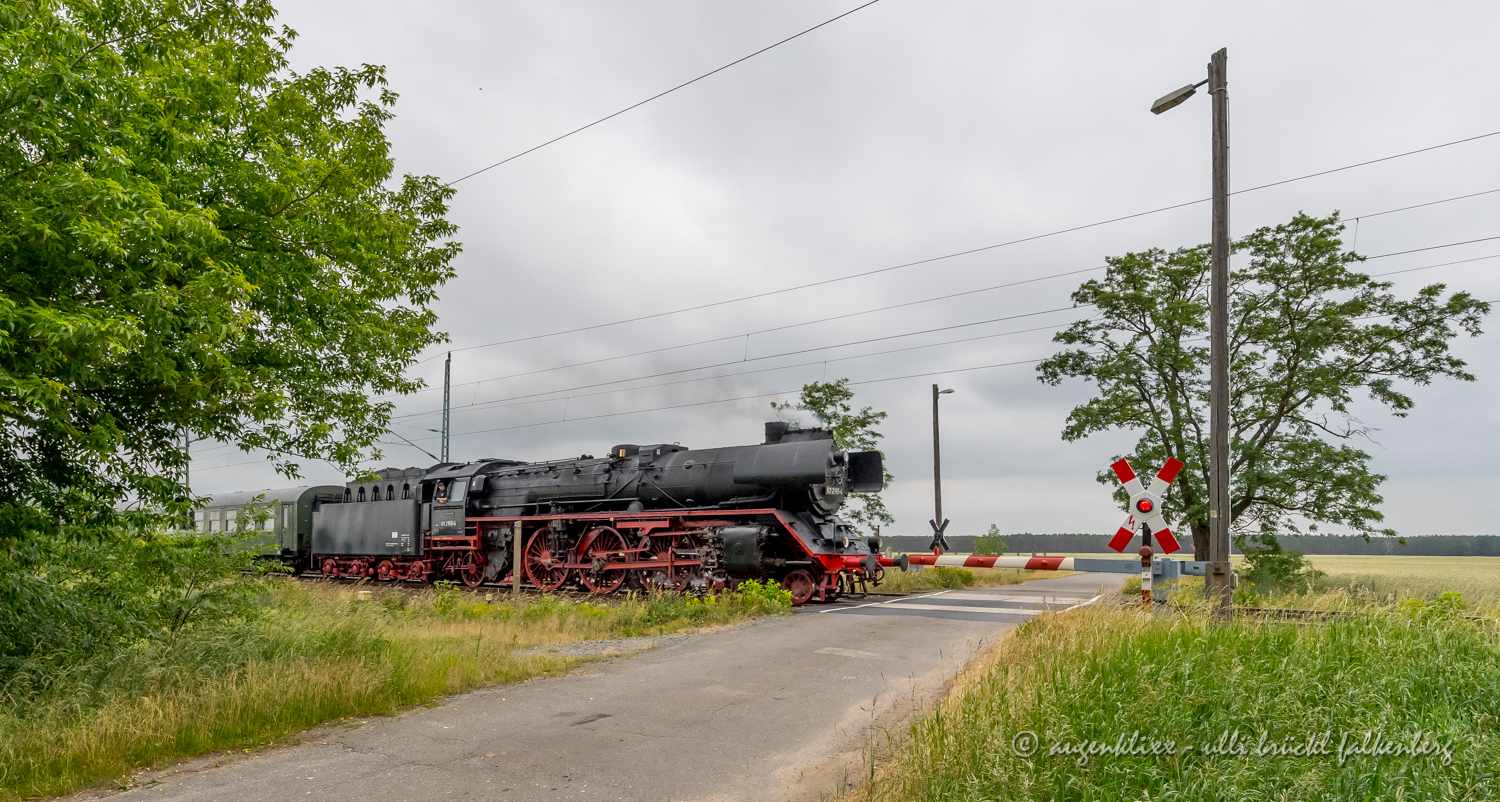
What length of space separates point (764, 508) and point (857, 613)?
129 inches

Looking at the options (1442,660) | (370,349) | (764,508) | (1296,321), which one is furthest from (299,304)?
(1296,321)

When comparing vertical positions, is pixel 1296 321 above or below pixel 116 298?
above

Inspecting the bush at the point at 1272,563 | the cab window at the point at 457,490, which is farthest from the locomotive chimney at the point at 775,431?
the bush at the point at 1272,563

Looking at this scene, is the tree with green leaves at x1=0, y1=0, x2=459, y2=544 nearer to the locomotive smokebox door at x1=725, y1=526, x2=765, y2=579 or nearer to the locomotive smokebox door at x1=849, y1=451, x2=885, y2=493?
the locomotive smokebox door at x1=725, y1=526, x2=765, y2=579

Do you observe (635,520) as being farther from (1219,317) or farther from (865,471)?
(1219,317)

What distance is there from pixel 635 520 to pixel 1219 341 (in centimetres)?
1197

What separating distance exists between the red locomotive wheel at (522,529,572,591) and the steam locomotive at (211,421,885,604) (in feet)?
0.13

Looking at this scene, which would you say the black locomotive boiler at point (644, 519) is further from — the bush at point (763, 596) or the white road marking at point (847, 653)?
the white road marking at point (847, 653)

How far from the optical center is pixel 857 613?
45.9 ft

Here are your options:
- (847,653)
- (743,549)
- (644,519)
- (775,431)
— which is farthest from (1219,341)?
(644,519)

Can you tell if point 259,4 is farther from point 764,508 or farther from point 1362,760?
point 1362,760

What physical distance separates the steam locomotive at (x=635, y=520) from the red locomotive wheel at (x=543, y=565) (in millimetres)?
38

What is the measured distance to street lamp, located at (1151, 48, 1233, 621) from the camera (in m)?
9.47

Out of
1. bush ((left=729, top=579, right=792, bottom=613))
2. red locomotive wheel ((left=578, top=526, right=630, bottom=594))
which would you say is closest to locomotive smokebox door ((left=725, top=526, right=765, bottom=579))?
bush ((left=729, top=579, right=792, bottom=613))
